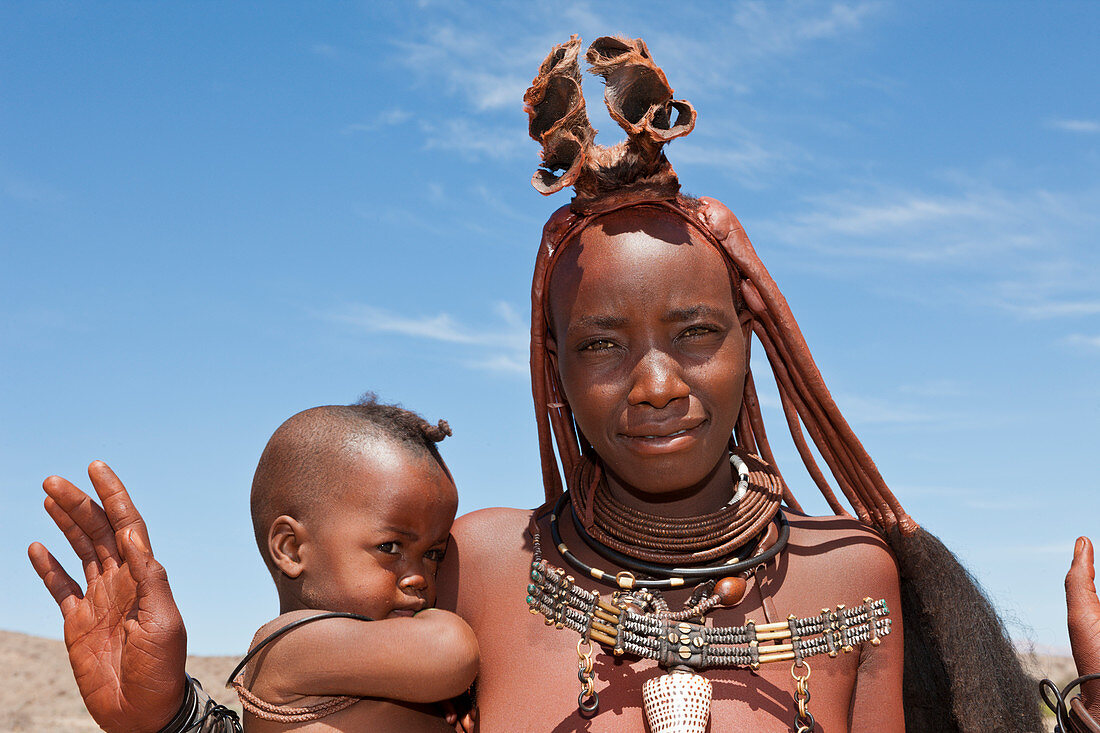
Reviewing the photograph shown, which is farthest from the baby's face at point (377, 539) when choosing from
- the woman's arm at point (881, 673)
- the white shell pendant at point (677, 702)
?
the woman's arm at point (881, 673)

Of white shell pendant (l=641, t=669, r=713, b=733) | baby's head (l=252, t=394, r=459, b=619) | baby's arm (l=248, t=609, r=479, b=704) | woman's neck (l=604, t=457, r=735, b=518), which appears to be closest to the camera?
white shell pendant (l=641, t=669, r=713, b=733)

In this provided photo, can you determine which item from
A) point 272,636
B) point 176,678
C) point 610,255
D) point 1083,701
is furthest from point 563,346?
point 1083,701

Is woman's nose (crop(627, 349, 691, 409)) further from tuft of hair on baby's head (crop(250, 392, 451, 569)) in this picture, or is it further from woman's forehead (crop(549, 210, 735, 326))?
tuft of hair on baby's head (crop(250, 392, 451, 569))

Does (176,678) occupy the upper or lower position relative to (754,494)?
lower

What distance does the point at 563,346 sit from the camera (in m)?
3.27

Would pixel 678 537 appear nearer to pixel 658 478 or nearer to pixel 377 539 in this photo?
pixel 658 478

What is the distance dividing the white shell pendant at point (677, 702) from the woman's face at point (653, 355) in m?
0.59

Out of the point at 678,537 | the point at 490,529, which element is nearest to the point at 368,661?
the point at 490,529

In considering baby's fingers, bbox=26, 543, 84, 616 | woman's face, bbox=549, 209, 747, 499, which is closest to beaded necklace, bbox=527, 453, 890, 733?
woman's face, bbox=549, 209, 747, 499

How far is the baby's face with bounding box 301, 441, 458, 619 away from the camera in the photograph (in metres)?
3.15

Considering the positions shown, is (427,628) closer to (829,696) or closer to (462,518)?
(462,518)

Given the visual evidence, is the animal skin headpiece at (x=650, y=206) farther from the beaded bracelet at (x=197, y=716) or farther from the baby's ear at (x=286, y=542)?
the beaded bracelet at (x=197, y=716)

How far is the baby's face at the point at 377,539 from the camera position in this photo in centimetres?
315

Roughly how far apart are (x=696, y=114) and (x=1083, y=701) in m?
2.12
